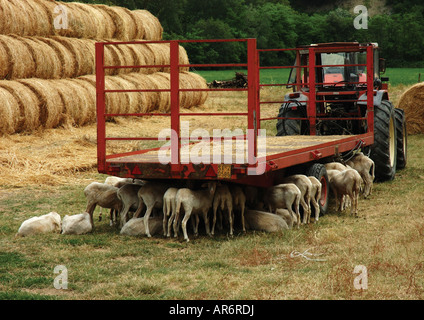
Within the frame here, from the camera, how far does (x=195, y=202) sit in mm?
6496

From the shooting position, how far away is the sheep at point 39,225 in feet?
21.9

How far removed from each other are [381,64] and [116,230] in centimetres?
614

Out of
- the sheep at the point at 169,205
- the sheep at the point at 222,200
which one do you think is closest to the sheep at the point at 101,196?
the sheep at the point at 169,205

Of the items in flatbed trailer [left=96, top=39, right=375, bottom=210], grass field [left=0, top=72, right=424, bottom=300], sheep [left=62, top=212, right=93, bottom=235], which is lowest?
grass field [left=0, top=72, right=424, bottom=300]

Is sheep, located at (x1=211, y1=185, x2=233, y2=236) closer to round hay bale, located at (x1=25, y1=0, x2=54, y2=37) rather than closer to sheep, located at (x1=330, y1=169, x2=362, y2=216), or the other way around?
sheep, located at (x1=330, y1=169, x2=362, y2=216)

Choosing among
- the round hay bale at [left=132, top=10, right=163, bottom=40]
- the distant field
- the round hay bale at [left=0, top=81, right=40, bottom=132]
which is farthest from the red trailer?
the distant field

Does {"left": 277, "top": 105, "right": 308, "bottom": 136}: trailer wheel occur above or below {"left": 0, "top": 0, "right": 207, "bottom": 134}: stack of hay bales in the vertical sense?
below

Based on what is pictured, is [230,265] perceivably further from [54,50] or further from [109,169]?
[54,50]

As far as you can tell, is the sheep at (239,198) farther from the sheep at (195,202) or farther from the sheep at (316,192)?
the sheep at (316,192)

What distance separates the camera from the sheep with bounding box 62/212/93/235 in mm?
6758

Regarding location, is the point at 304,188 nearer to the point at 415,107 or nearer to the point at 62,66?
the point at 415,107

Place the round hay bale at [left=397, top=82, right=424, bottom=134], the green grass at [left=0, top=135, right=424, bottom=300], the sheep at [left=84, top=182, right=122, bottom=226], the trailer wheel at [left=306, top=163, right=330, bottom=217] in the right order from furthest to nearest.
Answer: the round hay bale at [left=397, top=82, right=424, bottom=134], the trailer wheel at [left=306, top=163, right=330, bottom=217], the sheep at [left=84, top=182, right=122, bottom=226], the green grass at [left=0, top=135, right=424, bottom=300]

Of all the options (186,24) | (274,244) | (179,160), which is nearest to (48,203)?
(179,160)

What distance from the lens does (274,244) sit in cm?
616
